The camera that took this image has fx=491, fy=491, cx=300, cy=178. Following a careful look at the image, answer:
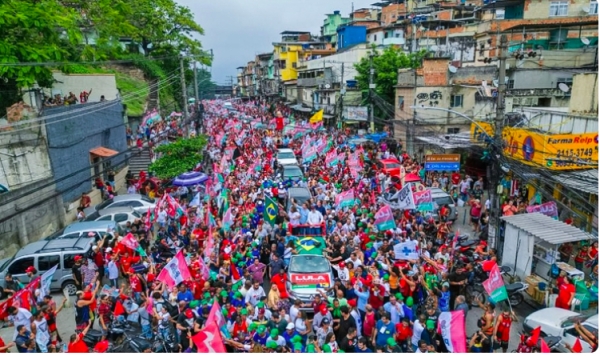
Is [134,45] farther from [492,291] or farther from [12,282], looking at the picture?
[492,291]

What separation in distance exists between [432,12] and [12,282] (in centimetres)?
5573

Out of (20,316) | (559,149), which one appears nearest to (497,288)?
→ (559,149)

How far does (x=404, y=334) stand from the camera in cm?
933

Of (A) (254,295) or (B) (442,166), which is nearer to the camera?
(A) (254,295)

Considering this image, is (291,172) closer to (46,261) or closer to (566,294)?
(46,261)

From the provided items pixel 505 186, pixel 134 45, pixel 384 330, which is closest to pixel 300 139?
pixel 505 186

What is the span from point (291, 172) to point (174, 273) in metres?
13.7

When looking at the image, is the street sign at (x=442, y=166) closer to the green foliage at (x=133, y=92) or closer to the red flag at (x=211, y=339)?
the red flag at (x=211, y=339)

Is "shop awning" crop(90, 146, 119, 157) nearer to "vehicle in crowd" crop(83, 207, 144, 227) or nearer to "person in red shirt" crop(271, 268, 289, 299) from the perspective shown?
"vehicle in crowd" crop(83, 207, 144, 227)

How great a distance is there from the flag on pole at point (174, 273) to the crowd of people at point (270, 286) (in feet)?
0.34

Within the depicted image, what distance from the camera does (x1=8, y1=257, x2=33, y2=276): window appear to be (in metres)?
13.4

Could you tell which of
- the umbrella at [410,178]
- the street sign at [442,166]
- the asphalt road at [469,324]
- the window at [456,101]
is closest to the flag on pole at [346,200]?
the street sign at [442,166]

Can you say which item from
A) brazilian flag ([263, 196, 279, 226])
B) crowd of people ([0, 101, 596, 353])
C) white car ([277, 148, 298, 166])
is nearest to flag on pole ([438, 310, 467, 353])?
crowd of people ([0, 101, 596, 353])

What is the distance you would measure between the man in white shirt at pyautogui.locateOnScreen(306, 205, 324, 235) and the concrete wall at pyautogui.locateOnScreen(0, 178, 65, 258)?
27.8ft
